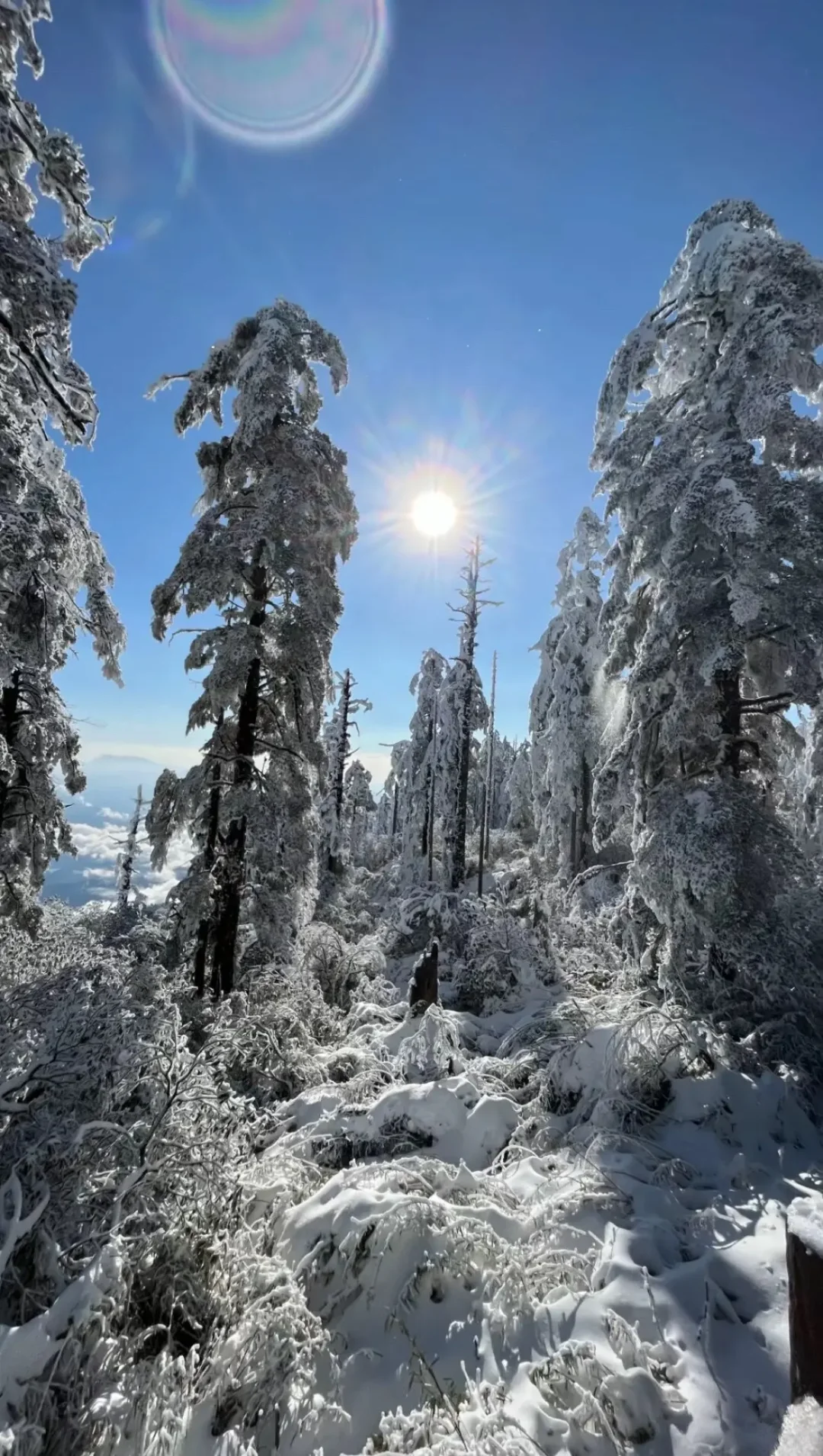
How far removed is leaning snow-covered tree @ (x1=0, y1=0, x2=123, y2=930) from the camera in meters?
5.32

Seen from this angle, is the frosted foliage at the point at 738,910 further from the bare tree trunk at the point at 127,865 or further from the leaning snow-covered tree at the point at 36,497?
the bare tree trunk at the point at 127,865

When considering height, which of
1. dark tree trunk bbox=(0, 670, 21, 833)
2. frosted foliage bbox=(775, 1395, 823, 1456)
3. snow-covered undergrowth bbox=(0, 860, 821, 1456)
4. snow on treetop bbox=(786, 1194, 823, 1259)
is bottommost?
snow-covered undergrowth bbox=(0, 860, 821, 1456)

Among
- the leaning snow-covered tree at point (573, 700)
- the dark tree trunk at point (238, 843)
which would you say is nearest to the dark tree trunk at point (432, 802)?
the leaning snow-covered tree at point (573, 700)

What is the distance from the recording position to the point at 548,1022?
8391 mm

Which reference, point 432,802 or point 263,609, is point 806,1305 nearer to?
point 263,609

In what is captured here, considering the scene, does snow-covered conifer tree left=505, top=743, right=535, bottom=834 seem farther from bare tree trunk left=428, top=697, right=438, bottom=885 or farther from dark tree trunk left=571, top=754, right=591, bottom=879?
dark tree trunk left=571, top=754, right=591, bottom=879

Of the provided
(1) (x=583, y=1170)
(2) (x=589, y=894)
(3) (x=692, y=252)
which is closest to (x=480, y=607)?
(2) (x=589, y=894)

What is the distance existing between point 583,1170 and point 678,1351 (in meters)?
1.52

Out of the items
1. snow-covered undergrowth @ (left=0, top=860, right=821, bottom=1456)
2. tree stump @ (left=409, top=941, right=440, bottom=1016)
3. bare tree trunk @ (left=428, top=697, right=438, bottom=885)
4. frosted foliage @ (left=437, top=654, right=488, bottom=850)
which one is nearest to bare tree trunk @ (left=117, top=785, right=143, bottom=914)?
bare tree trunk @ (left=428, top=697, right=438, bottom=885)

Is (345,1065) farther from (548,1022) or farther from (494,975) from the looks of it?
(494,975)

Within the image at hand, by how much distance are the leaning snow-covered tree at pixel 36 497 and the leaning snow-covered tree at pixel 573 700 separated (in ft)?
53.6

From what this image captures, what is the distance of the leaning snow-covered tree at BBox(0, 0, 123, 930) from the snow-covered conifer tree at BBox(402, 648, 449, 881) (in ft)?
70.0

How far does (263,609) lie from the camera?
1015cm

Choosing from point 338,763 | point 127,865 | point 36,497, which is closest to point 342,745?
point 338,763
